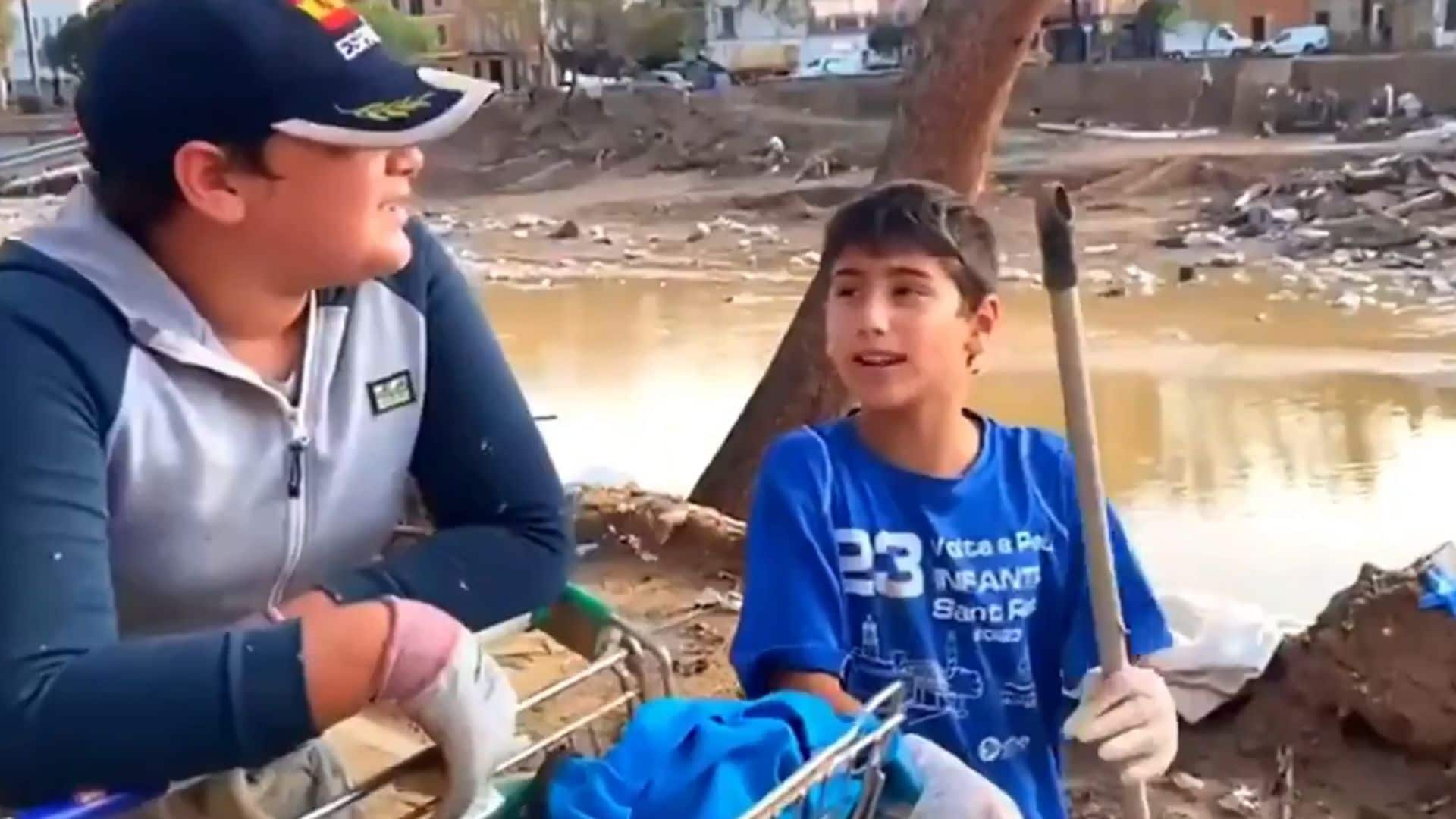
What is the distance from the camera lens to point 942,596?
5.95 feet

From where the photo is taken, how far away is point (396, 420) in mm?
1495

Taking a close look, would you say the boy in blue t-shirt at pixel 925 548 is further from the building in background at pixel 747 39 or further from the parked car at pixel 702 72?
the building in background at pixel 747 39

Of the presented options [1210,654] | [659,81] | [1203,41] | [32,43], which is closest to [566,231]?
[659,81]

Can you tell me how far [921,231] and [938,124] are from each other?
287 cm

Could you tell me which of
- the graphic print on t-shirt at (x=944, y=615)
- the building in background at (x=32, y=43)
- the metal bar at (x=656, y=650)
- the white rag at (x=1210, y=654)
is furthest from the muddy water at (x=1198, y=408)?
the building in background at (x=32, y=43)

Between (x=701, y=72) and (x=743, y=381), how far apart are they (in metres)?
10.4

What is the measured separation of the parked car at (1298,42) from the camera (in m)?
17.1

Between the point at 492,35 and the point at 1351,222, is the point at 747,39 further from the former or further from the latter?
the point at 1351,222

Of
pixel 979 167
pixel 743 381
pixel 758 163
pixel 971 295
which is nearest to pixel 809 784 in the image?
pixel 971 295

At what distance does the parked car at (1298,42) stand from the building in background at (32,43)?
9.64m

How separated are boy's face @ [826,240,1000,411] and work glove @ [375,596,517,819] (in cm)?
67

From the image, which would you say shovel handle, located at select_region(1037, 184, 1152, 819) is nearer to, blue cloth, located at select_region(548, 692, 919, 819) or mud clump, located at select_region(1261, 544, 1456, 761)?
blue cloth, located at select_region(548, 692, 919, 819)

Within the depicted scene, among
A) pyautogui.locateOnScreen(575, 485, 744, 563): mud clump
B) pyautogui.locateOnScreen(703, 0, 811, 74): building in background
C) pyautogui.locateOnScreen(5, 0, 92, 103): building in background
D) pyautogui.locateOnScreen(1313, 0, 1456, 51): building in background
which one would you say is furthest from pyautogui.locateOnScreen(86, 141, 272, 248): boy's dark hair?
pyautogui.locateOnScreen(703, 0, 811, 74): building in background

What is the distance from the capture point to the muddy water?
5426mm
